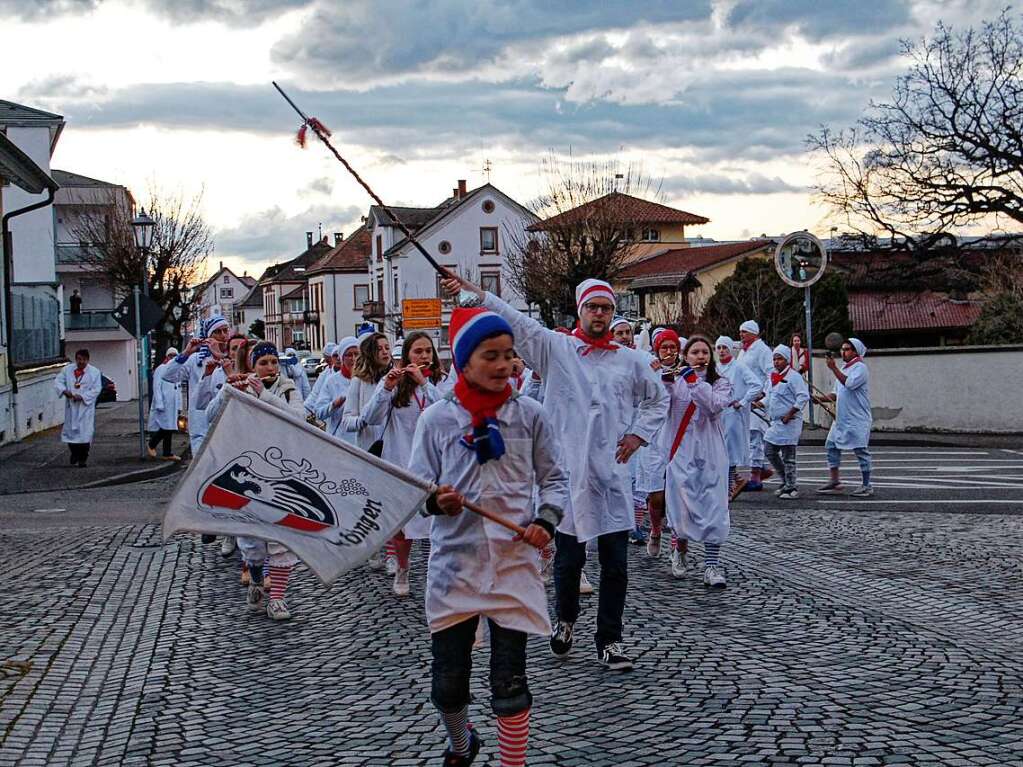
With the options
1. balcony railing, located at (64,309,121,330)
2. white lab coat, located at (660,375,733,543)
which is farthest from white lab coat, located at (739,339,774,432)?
balcony railing, located at (64,309,121,330)

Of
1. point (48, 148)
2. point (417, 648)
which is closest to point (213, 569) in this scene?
point (417, 648)

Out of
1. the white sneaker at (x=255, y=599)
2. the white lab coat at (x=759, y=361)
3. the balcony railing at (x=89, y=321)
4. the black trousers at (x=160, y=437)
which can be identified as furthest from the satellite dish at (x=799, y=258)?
the balcony railing at (x=89, y=321)

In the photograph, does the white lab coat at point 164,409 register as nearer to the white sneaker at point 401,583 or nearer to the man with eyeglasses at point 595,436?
the white sneaker at point 401,583

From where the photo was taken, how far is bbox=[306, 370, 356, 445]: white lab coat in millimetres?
12523

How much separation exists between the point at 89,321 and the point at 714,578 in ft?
186

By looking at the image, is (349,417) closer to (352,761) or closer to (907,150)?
(352,761)

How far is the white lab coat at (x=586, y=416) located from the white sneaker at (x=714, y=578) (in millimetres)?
2219

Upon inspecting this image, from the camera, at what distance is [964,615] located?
8367mm

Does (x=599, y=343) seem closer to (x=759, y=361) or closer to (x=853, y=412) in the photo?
(x=759, y=361)

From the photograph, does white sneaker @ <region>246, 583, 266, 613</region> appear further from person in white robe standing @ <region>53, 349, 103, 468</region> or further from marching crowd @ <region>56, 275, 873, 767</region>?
person in white robe standing @ <region>53, 349, 103, 468</region>

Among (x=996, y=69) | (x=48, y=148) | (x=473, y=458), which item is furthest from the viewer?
(x=48, y=148)

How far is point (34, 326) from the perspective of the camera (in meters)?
32.3

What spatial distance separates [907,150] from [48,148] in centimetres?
2698

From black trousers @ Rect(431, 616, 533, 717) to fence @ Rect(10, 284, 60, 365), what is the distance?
2467cm
